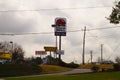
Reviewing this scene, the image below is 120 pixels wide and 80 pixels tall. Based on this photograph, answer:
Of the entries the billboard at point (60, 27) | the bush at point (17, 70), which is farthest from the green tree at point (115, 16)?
the billboard at point (60, 27)

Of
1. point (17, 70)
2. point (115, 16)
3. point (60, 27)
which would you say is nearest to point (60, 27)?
point (60, 27)

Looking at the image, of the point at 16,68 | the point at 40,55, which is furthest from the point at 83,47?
the point at 16,68

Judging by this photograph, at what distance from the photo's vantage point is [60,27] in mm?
91875

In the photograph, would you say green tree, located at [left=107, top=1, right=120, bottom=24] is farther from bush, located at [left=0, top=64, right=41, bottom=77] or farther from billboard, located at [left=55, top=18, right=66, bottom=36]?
billboard, located at [left=55, top=18, right=66, bottom=36]

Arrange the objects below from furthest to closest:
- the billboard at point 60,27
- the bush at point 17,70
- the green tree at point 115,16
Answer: the billboard at point 60,27
the bush at point 17,70
the green tree at point 115,16

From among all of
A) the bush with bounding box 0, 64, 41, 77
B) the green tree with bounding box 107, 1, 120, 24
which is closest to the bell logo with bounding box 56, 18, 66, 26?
the bush with bounding box 0, 64, 41, 77

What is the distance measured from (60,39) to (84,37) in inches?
556

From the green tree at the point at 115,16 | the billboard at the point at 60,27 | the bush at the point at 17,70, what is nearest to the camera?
the green tree at the point at 115,16

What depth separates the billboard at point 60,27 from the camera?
90312mm

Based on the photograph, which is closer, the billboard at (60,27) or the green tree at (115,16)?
the green tree at (115,16)

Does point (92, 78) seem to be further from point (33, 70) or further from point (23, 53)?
point (23, 53)

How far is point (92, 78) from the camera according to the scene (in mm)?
42094

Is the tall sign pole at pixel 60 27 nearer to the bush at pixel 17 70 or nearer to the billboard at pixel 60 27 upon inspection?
the billboard at pixel 60 27

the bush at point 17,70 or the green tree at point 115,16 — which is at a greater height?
the green tree at point 115,16
